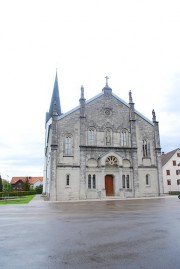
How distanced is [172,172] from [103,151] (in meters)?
28.6

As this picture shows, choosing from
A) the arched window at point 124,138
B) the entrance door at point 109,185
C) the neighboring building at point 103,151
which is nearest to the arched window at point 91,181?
the neighboring building at point 103,151

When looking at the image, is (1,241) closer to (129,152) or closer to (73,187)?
(73,187)

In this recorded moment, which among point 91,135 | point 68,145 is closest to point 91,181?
point 68,145

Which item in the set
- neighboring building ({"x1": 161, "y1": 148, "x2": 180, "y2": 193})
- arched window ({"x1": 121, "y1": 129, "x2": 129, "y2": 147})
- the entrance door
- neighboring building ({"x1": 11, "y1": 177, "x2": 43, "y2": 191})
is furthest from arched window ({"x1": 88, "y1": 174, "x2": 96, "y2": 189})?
neighboring building ({"x1": 11, "y1": 177, "x2": 43, "y2": 191})

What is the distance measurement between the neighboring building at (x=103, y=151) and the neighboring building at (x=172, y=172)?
872 inches

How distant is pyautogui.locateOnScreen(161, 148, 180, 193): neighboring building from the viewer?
174 feet

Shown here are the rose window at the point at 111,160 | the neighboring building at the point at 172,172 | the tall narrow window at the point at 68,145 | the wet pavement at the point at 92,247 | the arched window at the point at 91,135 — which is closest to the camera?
the wet pavement at the point at 92,247

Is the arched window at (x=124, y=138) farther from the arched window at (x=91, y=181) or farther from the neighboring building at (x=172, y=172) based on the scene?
the neighboring building at (x=172, y=172)

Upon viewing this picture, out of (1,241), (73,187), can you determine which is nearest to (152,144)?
(73,187)

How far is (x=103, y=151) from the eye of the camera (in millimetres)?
31625

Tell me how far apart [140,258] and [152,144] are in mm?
29628

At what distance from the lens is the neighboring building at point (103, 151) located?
29.9m

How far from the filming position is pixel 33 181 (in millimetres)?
112500

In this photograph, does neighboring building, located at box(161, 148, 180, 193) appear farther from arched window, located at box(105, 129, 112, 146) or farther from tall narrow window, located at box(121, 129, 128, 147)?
arched window, located at box(105, 129, 112, 146)
